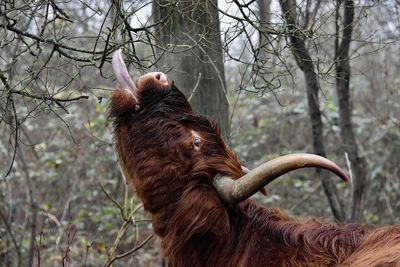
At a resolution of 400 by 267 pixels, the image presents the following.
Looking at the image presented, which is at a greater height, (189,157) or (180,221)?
(189,157)

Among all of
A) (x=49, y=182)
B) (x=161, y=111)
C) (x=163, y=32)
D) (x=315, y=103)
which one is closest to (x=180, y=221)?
(x=161, y=111)

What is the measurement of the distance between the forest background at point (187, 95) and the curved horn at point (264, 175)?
114 centimetres

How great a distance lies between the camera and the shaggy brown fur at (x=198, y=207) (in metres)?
4.05

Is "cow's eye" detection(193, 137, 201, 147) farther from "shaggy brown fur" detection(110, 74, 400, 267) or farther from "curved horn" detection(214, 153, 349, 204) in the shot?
"curved horn" detection(214, 153, 349, 204)

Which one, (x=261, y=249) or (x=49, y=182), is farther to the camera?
(x=49, y=182)

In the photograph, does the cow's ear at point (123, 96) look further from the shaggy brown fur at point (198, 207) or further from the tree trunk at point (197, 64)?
the tree trunk at point (197, 64)

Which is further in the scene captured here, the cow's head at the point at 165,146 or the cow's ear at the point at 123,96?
the cow's ear at the point at 123,96

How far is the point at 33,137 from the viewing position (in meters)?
12.9

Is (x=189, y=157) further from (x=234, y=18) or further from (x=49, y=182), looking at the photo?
(x=49, y=182)

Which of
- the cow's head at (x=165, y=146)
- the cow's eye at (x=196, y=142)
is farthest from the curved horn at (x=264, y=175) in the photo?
the cow's eye at (x=196, y=142)

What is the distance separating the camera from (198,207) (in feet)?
13.3

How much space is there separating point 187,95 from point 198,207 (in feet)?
6.81

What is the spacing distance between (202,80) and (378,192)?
26.0ft

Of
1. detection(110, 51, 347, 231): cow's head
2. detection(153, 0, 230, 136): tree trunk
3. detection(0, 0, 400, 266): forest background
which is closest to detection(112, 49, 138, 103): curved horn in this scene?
detection(110, 51, 347, 231): cow's head
